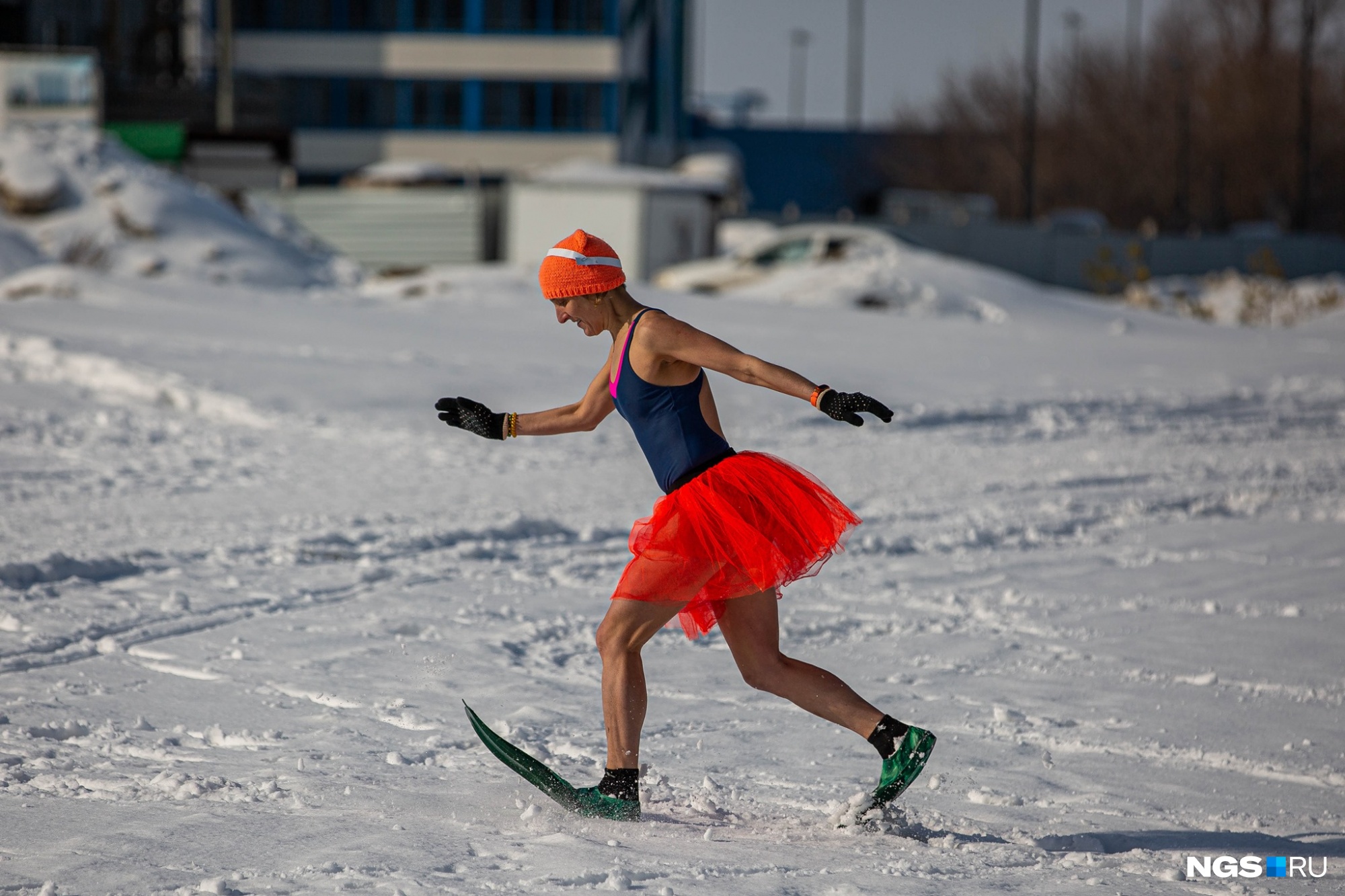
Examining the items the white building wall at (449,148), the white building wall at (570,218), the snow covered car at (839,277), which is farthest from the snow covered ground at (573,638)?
the white building wall at (449,148)

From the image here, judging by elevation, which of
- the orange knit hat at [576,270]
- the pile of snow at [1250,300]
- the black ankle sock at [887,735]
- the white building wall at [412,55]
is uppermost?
the white building wall at [412,55]

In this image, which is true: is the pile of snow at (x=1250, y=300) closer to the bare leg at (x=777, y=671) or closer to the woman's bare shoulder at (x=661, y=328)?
the bare leg at (x=777, y=671)

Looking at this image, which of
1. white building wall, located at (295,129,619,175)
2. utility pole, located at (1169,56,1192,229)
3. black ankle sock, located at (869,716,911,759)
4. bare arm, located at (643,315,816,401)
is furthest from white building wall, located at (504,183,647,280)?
utility pole, located at (1169,56,1192,229)

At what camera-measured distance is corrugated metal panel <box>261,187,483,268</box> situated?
28.8 metres

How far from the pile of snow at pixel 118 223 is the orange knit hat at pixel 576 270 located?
613 inches

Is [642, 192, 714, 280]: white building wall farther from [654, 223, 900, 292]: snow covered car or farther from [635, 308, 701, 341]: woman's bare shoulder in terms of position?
[635, 308, 701, 341]: woman's bare shoulder

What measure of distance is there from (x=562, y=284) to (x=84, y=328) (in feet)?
36.0

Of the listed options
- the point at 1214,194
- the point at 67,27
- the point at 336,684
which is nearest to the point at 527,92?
the point at 67,27

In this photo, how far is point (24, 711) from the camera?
4.90 m

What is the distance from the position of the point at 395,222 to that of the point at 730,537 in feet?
85.4

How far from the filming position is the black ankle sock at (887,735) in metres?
4.09

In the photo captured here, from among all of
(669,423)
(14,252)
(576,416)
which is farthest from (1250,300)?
(669,423)

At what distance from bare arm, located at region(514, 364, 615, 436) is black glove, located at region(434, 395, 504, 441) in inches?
2.5

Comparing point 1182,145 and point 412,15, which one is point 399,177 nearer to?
point 412,15
